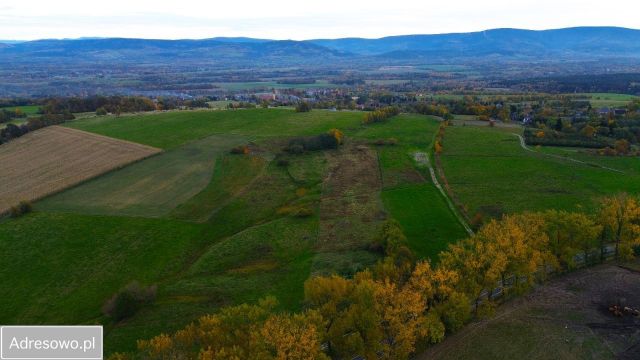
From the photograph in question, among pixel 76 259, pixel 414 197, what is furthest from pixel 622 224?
pixel 76 259

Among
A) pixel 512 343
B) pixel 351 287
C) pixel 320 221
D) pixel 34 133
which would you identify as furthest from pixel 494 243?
pixel 34 133

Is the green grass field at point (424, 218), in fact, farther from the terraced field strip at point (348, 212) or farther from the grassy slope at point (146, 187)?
the grassy slope at point (146, 187)

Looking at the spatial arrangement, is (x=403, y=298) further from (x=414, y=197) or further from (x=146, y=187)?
(x=146, y=187)

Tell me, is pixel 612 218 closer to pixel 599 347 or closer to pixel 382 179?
pixel 599 347

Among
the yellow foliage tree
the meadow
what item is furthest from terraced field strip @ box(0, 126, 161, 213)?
the yellow foliage tree

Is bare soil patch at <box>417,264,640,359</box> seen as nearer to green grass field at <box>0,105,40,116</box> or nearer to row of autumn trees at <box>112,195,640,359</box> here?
row of autumn trees at <box>112,195,640,359</box>

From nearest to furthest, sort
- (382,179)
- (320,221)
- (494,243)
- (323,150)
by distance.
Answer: (494,243), (320,221), (382,179), (323,150)
